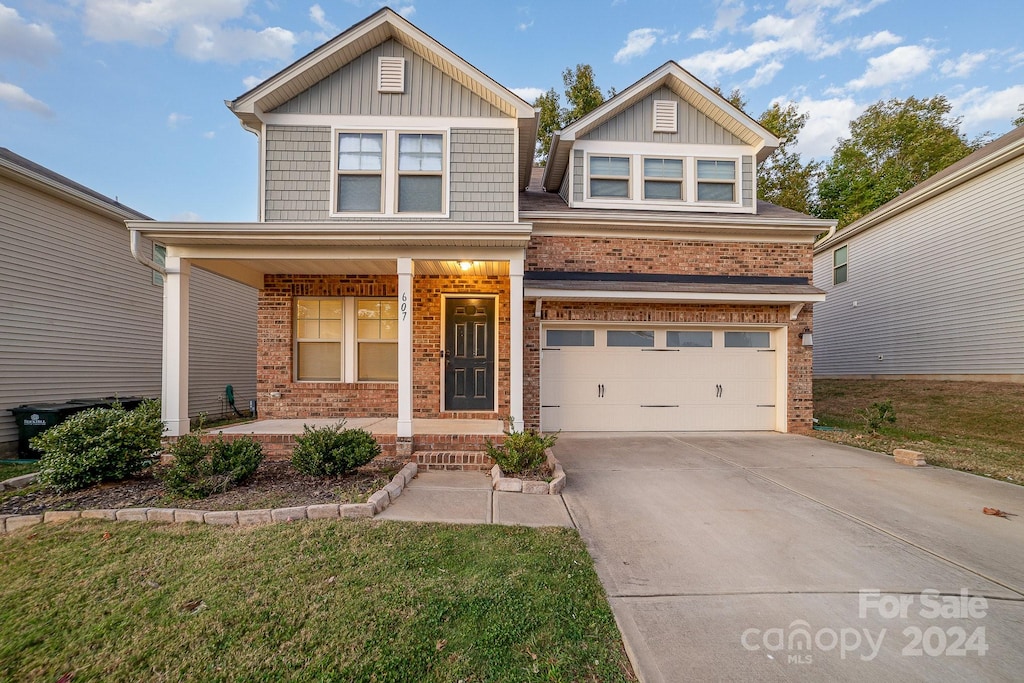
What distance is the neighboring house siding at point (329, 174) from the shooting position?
7137 millimetres

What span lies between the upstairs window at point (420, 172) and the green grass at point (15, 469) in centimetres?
620

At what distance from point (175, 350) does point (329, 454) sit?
3.16m

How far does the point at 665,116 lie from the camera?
27.5 feet

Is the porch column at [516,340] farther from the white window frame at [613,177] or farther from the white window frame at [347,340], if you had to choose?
the white window frame at [613,177]

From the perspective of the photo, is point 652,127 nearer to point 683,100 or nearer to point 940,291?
point 683,100

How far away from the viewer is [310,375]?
300 inches

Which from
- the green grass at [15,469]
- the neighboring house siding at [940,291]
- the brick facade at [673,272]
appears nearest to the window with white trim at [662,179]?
the brick facade at [673,272]

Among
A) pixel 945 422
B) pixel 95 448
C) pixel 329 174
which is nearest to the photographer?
pixel 95 448

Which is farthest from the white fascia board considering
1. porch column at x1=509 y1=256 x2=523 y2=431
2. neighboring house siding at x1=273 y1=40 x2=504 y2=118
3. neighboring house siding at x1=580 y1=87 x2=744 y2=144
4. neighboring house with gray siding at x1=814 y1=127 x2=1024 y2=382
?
neighboring house with gray siding at x1=814 y1=127 x2=1024 y2=382

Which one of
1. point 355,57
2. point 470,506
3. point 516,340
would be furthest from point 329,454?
point 355,57

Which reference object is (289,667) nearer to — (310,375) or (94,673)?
(94,673)

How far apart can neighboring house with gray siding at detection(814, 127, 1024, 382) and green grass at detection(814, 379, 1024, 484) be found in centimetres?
76

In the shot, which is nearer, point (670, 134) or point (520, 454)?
point (520, 454)

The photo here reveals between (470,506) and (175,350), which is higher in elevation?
(175,350)
